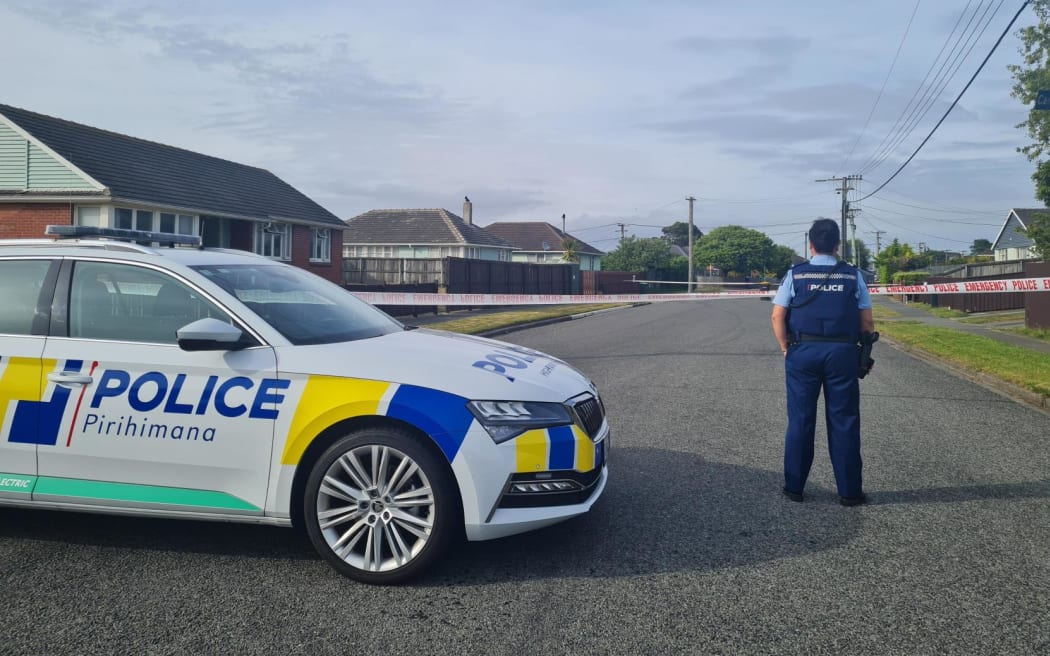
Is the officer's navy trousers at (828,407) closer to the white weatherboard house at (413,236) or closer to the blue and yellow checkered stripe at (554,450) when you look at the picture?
the blue and yellow checkered stripe at (554,450)

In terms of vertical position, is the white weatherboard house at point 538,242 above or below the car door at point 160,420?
above

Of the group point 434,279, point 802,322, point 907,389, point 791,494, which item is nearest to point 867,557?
point 791,494

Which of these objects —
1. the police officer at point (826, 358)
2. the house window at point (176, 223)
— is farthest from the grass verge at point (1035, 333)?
the house window at point (176, 223)

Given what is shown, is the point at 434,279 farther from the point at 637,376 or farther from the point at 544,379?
the point at 544,379

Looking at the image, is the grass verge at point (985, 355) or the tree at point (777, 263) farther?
the tree at point (777, 263)

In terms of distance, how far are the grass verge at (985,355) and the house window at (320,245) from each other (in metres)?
24.0

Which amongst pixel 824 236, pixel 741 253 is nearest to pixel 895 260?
pixel 741 253

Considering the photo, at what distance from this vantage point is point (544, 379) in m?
4.52

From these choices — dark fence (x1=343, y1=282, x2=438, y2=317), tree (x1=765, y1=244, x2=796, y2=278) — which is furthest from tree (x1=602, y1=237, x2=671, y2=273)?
dark fence (x1=343, y1=282, x2=438, y2=317)

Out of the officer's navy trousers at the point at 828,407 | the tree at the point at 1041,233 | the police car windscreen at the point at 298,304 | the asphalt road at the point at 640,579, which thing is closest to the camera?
the asphalt road at the point at 640,579

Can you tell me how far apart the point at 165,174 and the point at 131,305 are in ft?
91.8

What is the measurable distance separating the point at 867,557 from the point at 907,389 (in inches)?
286

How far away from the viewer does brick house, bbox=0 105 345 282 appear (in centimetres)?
2595

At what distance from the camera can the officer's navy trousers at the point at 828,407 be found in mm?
5371
